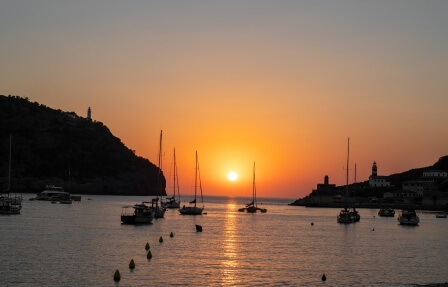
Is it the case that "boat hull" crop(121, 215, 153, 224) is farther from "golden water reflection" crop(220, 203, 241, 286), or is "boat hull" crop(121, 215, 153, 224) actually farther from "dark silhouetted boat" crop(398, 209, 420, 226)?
"dark silhouetted boat" crop(398, 209, 420, 226)

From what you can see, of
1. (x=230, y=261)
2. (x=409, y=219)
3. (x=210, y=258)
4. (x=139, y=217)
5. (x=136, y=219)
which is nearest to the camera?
(x=230, y=261)

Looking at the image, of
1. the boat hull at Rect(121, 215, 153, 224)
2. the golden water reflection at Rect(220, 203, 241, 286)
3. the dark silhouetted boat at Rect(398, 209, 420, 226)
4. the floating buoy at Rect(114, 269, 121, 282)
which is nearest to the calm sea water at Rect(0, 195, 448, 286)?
the golden water reflection at Rect(220, 203, 241, 286)

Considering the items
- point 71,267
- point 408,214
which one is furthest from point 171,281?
point 408,214

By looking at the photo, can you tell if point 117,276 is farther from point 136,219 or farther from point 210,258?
point 136,219

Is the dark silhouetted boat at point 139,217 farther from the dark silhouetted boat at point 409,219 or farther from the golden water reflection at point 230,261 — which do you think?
the dark silhouetted boat at point 409,219

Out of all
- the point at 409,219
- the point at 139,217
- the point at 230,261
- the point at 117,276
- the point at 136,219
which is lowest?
the point at 230,261

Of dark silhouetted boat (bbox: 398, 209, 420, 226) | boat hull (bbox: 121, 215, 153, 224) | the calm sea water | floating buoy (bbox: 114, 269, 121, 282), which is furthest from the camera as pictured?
dark silhouetted boat (bbox: 398, 209, 420, 226)

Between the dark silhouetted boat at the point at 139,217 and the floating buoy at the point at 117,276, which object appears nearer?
the floating buoy at the point at 117,276

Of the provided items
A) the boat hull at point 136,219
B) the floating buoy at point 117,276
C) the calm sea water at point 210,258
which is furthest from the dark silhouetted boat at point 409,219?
the floating buoy at point 117,276

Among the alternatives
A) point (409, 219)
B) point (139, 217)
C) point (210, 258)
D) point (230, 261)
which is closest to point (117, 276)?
point (230, 261)

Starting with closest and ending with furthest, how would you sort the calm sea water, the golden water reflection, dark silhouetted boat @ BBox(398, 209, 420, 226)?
the calm sea water
the golden water reflection
dark silhouetted boat @ BBox(398, 209, 420, 226)

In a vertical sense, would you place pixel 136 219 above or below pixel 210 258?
above

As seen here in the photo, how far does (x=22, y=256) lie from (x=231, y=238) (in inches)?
1439

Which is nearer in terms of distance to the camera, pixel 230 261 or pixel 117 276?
pixel 117 276
